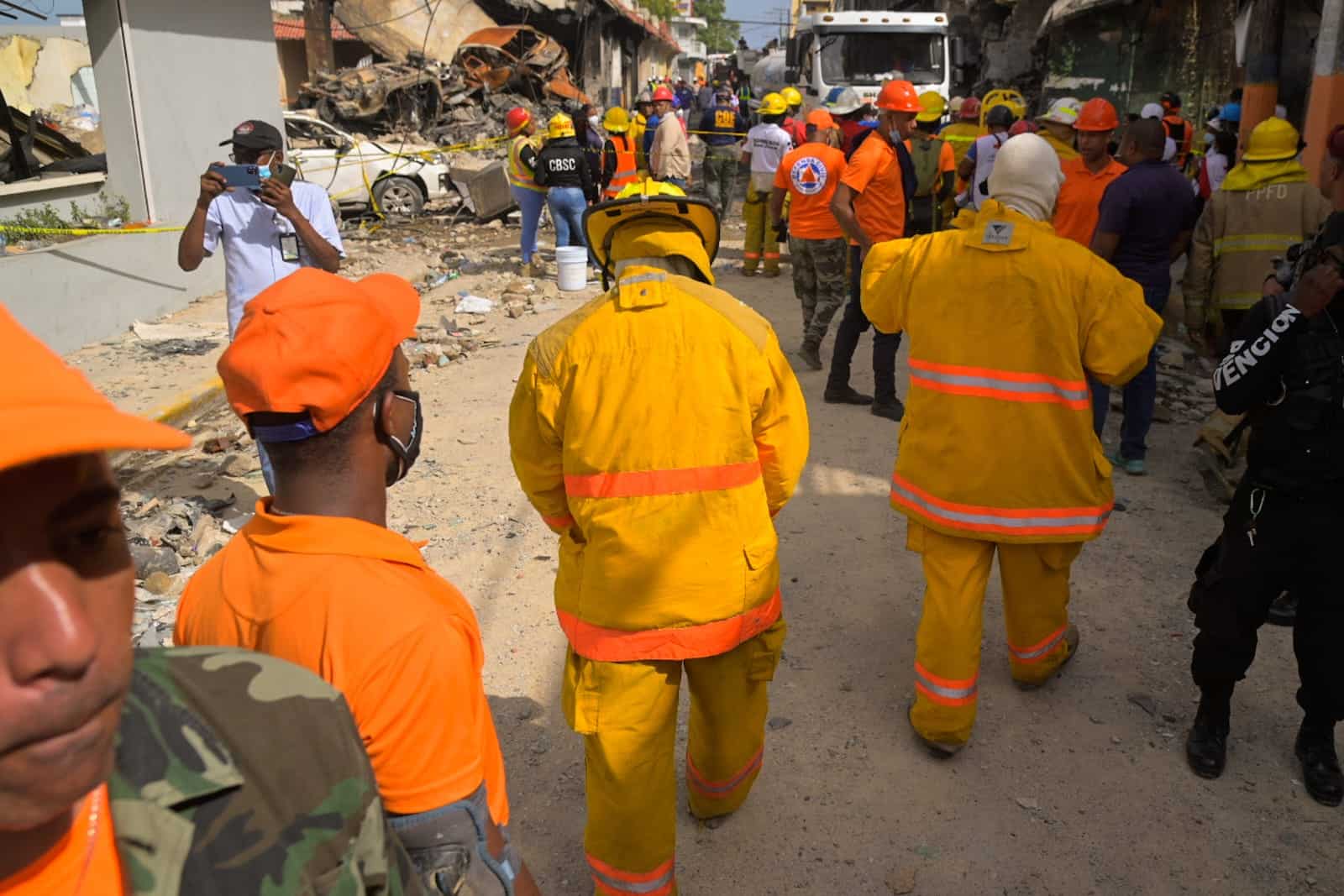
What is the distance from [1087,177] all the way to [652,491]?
4876 mm

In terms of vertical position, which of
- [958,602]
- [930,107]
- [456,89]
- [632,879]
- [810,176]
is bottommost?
[632,879]

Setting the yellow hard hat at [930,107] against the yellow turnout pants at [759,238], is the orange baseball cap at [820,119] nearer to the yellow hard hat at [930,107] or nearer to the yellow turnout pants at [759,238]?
the yellow hard hat at [930,107]

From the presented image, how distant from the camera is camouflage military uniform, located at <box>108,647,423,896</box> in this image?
0.92 meters

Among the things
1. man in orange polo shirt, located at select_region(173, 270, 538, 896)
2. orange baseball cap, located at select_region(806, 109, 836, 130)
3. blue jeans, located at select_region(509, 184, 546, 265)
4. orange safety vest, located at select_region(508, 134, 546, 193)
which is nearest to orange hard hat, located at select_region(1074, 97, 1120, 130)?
orange baseball cap, located at select_region(806, 109, 836, 130)

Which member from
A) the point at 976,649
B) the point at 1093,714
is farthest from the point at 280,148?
Answer: the point at 1093,714

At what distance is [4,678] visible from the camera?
73 cm

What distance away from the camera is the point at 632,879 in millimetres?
2551

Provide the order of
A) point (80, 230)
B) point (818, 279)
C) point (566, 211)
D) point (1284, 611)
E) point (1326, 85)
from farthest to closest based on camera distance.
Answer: point (566, 211)
point (80, 230)
point (818, 279)
point (1326, 85)
point (1284, 611)

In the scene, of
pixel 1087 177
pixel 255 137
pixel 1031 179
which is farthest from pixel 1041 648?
pixel 255 137

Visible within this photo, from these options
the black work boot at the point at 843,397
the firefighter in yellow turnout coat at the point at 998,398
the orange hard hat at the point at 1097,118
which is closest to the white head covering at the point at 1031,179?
the firefighter in yellow turnout coat at the point at 998,398

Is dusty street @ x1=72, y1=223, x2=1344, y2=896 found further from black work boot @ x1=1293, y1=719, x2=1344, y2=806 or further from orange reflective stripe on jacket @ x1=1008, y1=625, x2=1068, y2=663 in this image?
orange reflective stripe on jacket @ x1=1008, y1=625, x2=1068, y2=663

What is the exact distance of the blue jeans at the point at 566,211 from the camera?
427 inches

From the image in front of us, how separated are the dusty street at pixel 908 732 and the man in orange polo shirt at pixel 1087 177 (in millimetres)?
1576

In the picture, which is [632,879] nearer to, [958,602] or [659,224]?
[958,602]
